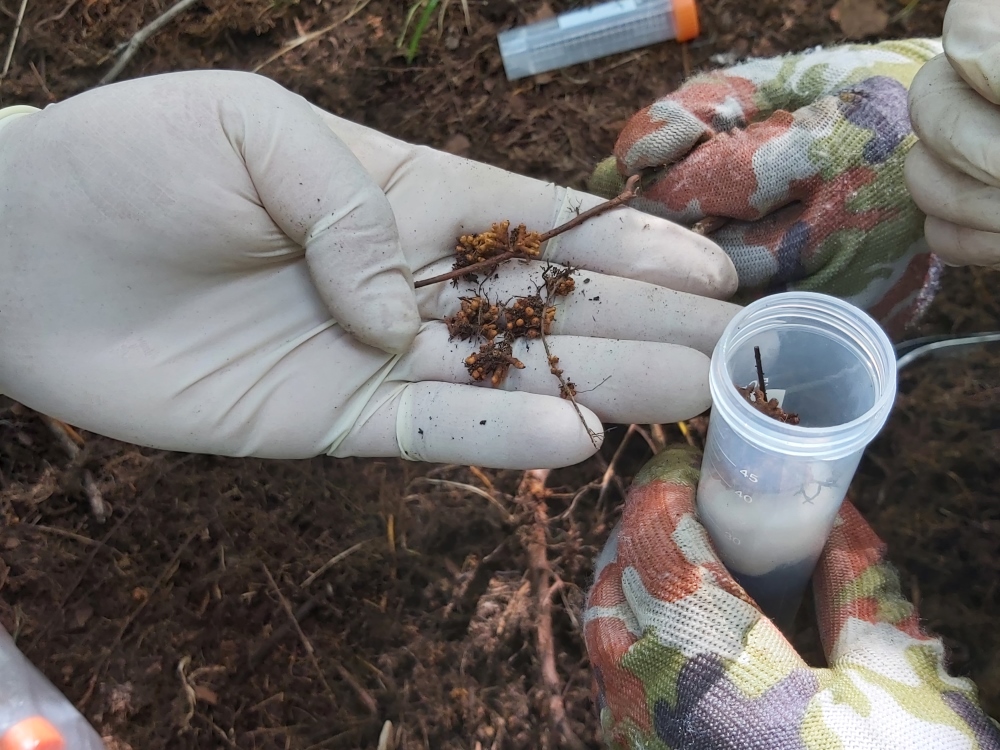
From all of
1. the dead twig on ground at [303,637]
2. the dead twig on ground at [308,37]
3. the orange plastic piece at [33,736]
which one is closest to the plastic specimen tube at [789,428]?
the dead twig on ground at [303,637]

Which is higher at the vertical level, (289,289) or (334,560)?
(289,289)

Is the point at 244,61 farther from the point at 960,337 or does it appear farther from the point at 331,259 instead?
the point at 960,337

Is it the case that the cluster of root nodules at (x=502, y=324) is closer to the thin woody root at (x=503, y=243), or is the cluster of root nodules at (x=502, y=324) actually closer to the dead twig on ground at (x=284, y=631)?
the thin woody root at (x=503, y=243)

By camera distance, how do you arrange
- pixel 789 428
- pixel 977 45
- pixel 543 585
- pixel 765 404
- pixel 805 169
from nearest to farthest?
pixel 789 428
pixel 977 45
pixel 765 404
pixel 805 169
pixel 543 585

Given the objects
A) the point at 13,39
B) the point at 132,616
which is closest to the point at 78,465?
the point at 132,616

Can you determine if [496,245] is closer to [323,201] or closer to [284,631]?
[323,201]

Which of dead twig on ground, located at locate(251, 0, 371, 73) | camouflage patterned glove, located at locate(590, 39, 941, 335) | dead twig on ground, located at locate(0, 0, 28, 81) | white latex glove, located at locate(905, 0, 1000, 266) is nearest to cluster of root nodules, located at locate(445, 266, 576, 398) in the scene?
camouflage patterned glove, located at locate(590, 39, 941, 335)

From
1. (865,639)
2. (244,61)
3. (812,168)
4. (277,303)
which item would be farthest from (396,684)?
(244,61)
